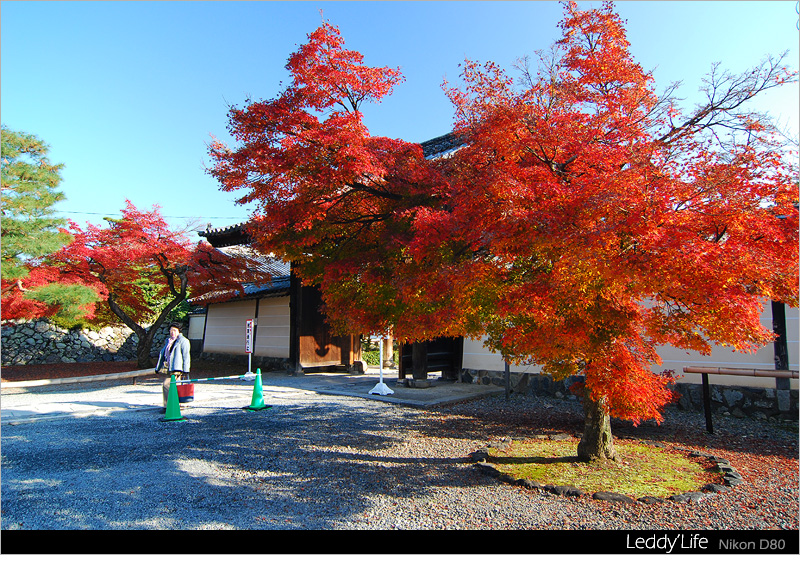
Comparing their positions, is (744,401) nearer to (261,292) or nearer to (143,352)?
(261,292)

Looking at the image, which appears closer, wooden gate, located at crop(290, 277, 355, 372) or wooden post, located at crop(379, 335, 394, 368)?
wooden gate, located at crop(290, 277, 355, 372)

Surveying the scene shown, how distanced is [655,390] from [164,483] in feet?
15.9

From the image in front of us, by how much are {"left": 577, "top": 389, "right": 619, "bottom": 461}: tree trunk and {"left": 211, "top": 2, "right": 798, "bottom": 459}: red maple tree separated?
21mm

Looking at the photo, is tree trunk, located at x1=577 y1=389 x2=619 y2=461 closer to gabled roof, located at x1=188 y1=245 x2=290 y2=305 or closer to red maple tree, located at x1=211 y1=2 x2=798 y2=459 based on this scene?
red maple tree, located at x1=211 y1=2 x2=798 y2=459

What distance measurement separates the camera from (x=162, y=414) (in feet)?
25.2

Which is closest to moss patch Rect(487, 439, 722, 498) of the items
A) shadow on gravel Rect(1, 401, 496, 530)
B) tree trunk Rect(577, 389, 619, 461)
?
tree trunk Rect(577, 389, 619, 461)

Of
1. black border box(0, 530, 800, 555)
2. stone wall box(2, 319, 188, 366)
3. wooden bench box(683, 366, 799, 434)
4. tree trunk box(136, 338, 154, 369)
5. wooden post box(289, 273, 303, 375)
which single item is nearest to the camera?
black border box(0, 530, 800, 555)

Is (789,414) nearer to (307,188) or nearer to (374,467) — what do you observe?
(374,467)

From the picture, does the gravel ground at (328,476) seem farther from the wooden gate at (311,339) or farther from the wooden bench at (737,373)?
the wooden gate at (311,339)

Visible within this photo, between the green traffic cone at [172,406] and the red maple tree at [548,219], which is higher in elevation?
the red maple tree at [548,219]

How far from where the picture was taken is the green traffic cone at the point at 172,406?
23.4 ft

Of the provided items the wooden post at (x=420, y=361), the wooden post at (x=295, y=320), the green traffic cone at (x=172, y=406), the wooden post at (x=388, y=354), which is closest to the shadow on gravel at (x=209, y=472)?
the green traffic cone at (x=172, y=406)

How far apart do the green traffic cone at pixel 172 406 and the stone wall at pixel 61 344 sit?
12031 mm

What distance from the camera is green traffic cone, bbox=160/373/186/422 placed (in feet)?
23.4
